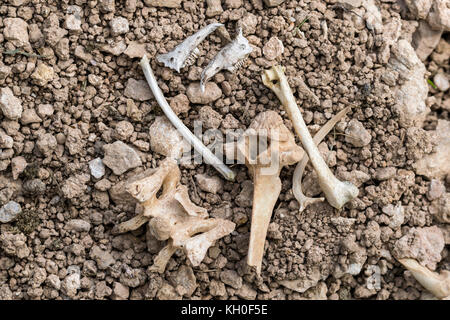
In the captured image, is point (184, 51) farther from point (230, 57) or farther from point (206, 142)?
point (206, 142)

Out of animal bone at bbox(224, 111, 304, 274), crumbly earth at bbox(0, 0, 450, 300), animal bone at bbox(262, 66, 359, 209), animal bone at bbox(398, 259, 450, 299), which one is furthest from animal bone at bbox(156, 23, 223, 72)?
animal bone at bbox(398, 259, 450, 299)

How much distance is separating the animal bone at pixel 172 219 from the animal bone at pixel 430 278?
0.89 m

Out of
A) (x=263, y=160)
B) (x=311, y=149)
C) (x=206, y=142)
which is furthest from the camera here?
(x=206, y=142)

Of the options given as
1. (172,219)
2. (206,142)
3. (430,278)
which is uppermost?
(206,142)

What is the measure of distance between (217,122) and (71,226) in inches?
33.4

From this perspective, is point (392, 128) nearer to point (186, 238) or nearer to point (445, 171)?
point (445, 171)

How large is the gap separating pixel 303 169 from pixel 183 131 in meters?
0.60

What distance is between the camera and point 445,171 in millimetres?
3207

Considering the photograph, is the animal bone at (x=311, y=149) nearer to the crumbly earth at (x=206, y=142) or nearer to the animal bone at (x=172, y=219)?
the crumbly earth at (x=206, y=142)

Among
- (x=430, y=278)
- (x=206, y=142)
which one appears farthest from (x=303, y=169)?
(x=430, y=278)

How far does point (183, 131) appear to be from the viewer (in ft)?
9.92

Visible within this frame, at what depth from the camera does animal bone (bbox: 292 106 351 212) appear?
9.77ft

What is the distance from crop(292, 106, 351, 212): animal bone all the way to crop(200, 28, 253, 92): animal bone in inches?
20.5

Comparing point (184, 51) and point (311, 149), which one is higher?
point (184, 51)
